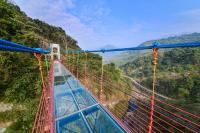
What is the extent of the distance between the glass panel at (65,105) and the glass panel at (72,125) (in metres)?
0.13

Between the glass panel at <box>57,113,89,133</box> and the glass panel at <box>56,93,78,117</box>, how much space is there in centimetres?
13

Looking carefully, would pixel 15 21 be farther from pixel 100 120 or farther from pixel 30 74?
pixel 100 120

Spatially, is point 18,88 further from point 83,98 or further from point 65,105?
point 65,105

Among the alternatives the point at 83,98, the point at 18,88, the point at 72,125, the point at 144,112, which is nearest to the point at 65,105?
the point at 83,98

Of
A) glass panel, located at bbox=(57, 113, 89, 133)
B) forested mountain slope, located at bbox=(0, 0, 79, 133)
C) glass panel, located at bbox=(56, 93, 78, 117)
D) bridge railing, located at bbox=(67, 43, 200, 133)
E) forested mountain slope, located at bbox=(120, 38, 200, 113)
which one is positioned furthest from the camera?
forested mountain slope, located at bbox=(120, 38, 200, 113)

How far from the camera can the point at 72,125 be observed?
61.3 inches

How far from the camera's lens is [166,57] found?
112 feet

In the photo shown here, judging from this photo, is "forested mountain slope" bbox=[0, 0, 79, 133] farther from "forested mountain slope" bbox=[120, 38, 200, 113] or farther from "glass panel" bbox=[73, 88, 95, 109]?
"forested mountain slope" bbox=[120, 38, 200, 113]

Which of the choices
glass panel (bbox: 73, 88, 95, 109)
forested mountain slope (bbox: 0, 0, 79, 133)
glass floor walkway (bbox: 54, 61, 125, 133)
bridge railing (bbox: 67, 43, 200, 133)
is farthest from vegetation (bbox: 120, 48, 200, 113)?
glass floor walkway (bbox: 54, 61, 125, 133)

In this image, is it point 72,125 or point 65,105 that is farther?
point 65,105

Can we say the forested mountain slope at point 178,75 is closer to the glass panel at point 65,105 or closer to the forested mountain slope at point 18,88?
the forested mountain slope at point 18,88

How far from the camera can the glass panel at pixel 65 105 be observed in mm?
1805

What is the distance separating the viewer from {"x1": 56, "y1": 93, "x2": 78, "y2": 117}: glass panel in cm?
181

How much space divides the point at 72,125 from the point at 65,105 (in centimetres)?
50
